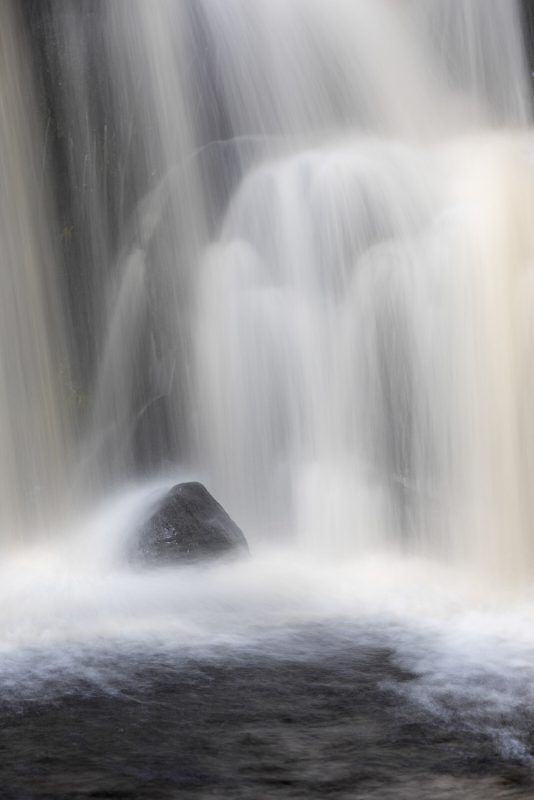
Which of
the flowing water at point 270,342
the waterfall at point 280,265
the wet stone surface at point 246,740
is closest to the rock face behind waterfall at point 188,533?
the flowing water at point 270,342

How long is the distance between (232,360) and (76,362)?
164 cm

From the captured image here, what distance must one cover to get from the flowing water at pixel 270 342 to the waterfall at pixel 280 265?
0.9 inches

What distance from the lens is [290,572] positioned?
777 cm

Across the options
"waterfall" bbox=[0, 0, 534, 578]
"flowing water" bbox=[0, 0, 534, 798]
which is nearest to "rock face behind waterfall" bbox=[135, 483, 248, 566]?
"flowing water" bbox=[0, 0, 534, 798]

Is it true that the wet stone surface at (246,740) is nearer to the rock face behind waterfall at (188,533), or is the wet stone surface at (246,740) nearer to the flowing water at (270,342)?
the flowing water at (270,342)

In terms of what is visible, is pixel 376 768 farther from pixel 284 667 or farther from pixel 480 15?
pixel 480 15

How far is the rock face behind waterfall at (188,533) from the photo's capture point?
813 cm

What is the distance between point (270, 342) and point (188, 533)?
1.92 m

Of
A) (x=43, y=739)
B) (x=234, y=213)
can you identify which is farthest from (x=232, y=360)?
(x=43, y=739)

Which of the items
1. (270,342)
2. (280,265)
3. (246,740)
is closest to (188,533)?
(270,342)

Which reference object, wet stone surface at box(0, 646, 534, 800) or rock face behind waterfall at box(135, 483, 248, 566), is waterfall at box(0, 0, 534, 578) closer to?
rock face behind waterfall at box(135, 483, 248, 566)

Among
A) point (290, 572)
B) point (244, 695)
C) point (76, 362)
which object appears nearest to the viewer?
point (244, 695)

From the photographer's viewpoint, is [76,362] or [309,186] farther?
[76,362]

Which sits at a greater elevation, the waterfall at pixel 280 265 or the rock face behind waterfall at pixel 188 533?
the waterfall at pixel 280 265
